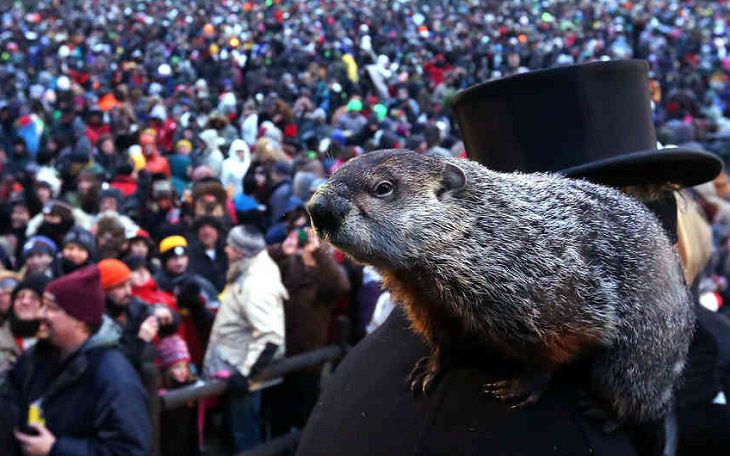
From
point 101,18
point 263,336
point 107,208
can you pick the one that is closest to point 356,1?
point 101,18

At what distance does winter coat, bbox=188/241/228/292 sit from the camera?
659 cm

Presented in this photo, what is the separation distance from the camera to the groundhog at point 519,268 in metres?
1.54

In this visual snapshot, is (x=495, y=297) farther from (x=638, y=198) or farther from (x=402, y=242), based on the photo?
(x=638, y=198)

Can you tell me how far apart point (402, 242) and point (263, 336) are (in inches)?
145

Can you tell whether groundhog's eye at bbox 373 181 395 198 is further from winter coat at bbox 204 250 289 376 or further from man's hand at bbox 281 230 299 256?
man's hand at bbox 281 230 299 256

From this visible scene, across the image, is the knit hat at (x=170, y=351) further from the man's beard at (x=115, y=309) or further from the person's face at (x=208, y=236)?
the person's face at (x=208, y=236)

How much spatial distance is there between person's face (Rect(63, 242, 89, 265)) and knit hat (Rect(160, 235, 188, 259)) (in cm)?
60

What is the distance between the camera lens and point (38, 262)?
6.03 meters

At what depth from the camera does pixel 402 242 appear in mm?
1578

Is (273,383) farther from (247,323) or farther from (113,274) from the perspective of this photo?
(113,274)

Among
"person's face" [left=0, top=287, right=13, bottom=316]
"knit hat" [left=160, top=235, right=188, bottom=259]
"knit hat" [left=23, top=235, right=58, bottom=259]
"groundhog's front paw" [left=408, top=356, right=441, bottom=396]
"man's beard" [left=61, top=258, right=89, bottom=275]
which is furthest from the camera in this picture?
"knit hat" [left=160, top=235, right=188, bottom=259]

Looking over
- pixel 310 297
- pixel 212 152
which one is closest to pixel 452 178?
pixel 310 297

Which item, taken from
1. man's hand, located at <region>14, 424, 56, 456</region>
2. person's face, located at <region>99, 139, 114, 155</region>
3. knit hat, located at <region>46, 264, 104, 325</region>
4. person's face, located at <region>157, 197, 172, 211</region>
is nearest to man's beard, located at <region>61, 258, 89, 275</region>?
knit hat, located at <region>46, 264, 104, 325</region>

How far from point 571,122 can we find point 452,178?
1.46ft
